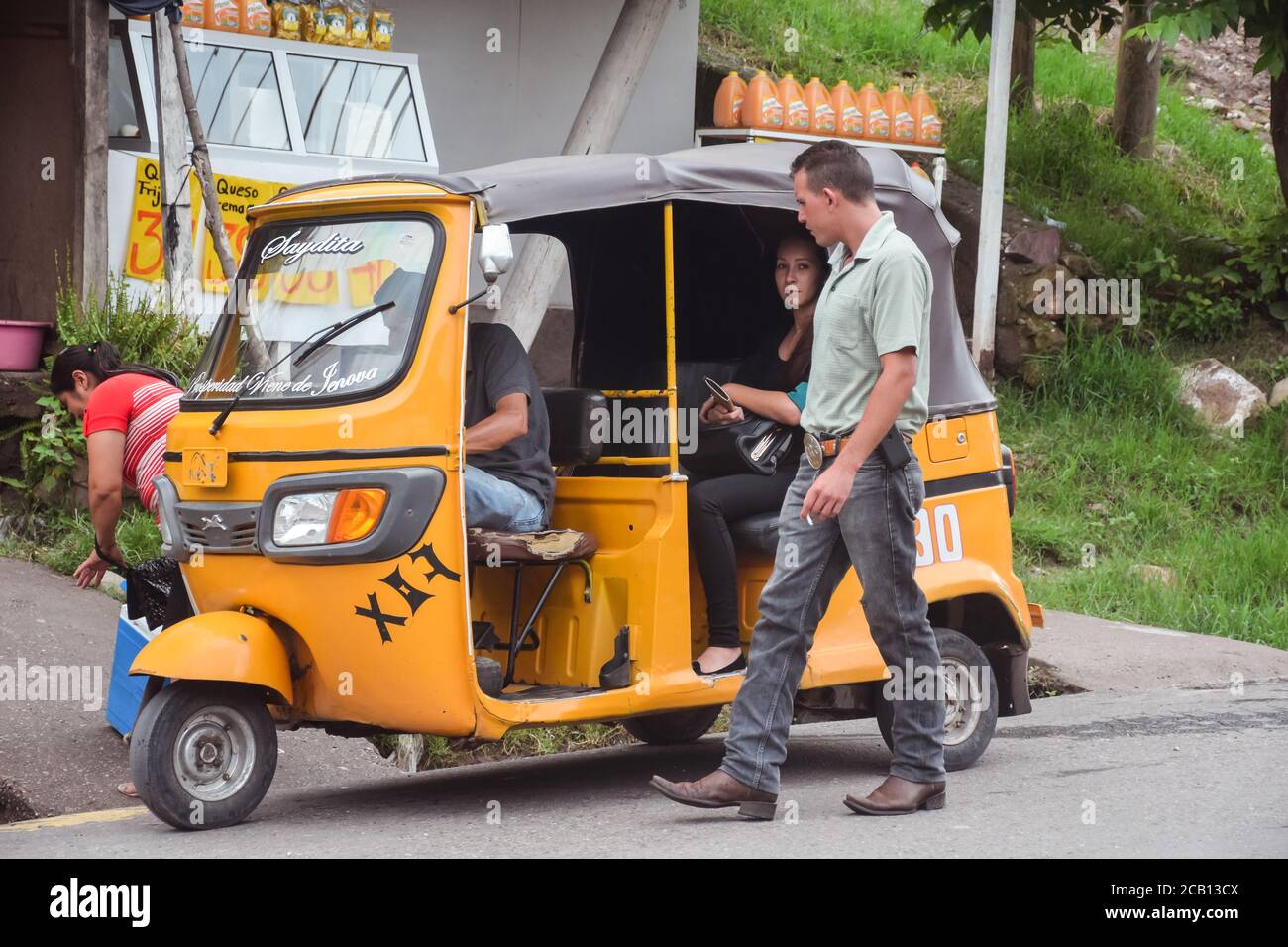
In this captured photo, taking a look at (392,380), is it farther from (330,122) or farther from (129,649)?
(330,122)

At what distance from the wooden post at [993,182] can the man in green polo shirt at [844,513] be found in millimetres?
7080

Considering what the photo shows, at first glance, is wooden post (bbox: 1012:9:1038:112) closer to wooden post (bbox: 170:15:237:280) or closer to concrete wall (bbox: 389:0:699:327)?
concrete wall (bbox: 389:0:699:327)

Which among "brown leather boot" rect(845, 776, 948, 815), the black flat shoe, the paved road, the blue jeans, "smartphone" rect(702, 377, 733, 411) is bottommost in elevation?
the paved road

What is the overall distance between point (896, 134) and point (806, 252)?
7.66 meters

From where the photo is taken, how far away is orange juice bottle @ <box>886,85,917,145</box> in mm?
13289

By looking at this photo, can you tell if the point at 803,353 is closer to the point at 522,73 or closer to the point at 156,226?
the point at 156,226

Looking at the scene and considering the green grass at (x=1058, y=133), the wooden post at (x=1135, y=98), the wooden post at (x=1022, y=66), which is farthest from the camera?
the wooden post at (x=1022, y=66)

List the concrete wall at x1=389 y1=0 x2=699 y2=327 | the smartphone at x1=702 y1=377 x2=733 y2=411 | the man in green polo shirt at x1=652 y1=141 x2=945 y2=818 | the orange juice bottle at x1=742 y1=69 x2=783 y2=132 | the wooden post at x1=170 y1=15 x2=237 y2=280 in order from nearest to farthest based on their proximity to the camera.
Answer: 1. the man in green polo shirt at x1=652 y1=141 x2=945 y2=818
2. the smartphone at x1=702 y1=377 x2=733 y2=411
3. the wooden post at x1=170 y1=15 x2=237 y2=280
4. the concrete wall at x1=389 y1=0 x2=699 y2=327
5. the orange juice bottle at x1=742 y1=69 x2=783 y2=132

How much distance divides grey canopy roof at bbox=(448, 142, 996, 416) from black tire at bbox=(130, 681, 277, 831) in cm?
175

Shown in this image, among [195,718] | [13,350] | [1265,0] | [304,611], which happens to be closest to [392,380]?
[304,611]

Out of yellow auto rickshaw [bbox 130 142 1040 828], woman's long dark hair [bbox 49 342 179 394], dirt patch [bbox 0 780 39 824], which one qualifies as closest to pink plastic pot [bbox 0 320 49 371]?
woman's long dark hair [bbox 49 342 179 394]

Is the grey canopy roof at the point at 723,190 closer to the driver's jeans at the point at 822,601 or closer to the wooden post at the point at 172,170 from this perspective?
the driver's jeans at the point at 822,601

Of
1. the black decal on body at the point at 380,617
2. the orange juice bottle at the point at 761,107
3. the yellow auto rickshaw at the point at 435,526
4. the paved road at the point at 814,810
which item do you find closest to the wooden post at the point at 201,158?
the yellow auto rickshaw at the point at 435,526

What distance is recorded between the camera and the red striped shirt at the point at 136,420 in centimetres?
623
